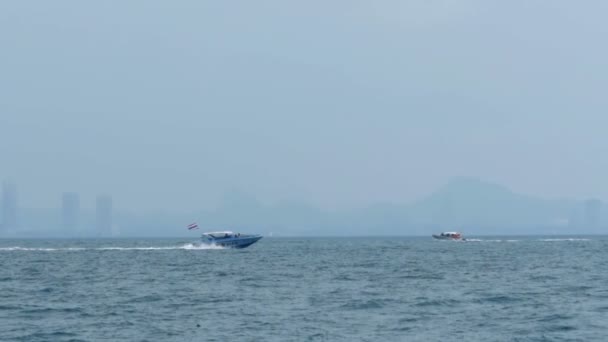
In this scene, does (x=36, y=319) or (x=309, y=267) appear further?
(x=309, y=267)

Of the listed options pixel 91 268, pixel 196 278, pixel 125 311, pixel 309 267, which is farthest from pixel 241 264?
pixel 125 311

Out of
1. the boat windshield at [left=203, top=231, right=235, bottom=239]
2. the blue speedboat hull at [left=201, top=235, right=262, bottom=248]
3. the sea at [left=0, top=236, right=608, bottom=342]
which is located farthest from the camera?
the boat windshield at [left=203, top=231, right=235, bottom=239]

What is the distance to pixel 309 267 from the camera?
10619cm

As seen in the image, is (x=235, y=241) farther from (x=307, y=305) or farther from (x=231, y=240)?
(x=307, y=305)

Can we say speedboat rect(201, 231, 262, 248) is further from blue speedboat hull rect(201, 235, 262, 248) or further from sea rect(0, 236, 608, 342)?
sea rect(0, 236, 608, 342)

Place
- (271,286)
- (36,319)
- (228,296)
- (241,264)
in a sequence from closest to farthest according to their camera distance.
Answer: (36,319)
(228,296)
(271,286)
(241,264)

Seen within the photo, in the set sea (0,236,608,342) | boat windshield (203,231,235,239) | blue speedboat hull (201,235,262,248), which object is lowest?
sea (0,236,608,342)

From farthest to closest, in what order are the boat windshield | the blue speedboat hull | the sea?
1. the boat windshield
2. the blue speedboat hull
3. the sea

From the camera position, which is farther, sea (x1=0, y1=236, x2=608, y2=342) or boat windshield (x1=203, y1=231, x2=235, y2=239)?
boat windshield (x1=203, y1=231, x2=235, y2=239)

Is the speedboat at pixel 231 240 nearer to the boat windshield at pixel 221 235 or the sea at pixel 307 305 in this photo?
the boat windshield at pixel 221 235

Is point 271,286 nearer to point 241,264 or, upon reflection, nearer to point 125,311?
point 125,311

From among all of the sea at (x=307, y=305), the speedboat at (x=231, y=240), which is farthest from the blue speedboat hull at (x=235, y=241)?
the sea at (x=307, y=305)

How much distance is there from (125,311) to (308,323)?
13.6 meters

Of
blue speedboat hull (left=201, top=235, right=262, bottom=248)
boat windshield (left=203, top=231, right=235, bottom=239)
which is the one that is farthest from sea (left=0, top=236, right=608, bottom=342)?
boat windshield (left=203, top=231, right=235, bottom=239)
